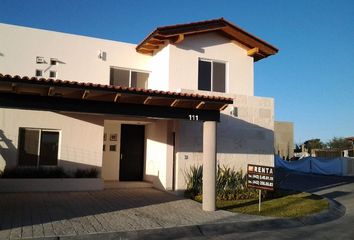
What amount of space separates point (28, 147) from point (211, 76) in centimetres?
817

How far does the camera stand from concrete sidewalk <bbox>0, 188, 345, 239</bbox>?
8234 millimetres

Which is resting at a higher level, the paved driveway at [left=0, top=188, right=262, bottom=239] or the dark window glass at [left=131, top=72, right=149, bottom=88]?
the dark window glass at [left=131, top=72, right=149, bottom=88]

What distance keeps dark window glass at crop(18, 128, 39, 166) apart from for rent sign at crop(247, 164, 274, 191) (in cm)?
821

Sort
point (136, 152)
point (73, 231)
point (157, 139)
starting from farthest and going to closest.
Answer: point (136, 152) → point (157, 139) → point (73, 231)

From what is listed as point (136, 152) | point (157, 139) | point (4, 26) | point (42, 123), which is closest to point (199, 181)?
point (157, 139)

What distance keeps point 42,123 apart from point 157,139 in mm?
4601

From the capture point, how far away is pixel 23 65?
595 inches

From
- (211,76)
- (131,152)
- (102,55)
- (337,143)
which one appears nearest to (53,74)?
(102,55)

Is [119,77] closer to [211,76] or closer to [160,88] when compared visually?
[160,88]

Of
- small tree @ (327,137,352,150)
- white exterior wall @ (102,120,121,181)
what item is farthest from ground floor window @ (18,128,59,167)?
small tree @ (327,137,352,150)

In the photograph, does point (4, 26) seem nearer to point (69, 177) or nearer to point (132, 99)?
point (69, 177)

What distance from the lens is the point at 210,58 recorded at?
54.3 ft

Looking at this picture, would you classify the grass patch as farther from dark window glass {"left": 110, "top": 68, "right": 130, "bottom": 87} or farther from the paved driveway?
dark window glass {"left": 110, "top": 68, "right": 130, "bottom": 87}

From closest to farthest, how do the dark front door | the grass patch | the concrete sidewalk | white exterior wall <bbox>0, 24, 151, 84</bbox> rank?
the concrete sidewalk, the grass patch, white exterior wall <bbox>0, 24, 151, 84</bbox>, the dark front door
